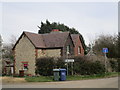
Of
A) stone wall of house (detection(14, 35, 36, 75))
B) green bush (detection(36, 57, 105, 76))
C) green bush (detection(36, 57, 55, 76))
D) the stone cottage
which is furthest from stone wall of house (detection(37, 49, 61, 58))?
green bush (detection(36, 57, 105, 76))

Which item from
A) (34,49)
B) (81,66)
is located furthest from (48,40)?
(81,66)

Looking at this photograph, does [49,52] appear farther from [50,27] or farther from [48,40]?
[50,27]

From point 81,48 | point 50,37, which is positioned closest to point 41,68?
point 50,37

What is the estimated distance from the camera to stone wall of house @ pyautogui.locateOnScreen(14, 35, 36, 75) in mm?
34750

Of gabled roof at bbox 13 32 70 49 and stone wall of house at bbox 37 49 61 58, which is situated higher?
gabled roof at bbox 13 32 70 49

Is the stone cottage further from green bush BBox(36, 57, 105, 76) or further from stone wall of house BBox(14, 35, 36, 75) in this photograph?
green bush BBox(36, 57, 105, 76)

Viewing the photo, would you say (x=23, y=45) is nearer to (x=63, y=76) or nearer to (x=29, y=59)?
(x=29, y=59)

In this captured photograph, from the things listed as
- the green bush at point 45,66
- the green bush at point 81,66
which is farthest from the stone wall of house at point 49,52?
the green bush at point 81,66

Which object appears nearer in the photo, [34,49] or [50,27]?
[34,49]

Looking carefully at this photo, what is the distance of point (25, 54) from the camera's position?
3603 cm

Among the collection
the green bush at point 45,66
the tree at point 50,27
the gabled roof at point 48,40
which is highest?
the tree at point 50,27

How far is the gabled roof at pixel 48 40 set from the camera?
3627 cm

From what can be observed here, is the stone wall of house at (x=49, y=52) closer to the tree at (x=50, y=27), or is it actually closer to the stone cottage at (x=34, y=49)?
the stone cottage at (x=34, y=49)

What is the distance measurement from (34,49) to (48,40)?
4540 millimetres
